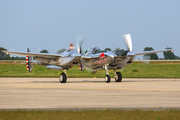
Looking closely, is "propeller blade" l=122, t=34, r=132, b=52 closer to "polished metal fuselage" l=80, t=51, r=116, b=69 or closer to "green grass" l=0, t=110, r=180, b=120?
"polished metal fuselage" l=80, t=51, r=116, b=69

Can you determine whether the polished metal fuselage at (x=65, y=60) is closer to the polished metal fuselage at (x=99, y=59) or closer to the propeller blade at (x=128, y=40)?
the polished metal fuselage at (x=99, y=59)

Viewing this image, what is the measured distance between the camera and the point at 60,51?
34.0m

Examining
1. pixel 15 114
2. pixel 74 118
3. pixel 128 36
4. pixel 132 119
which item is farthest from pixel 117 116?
pixel 128 36

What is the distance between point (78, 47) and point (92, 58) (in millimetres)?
2636

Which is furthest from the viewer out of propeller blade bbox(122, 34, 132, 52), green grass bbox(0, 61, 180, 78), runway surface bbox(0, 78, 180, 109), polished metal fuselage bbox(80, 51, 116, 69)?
green grass bbox(0, 61, 180, 78)

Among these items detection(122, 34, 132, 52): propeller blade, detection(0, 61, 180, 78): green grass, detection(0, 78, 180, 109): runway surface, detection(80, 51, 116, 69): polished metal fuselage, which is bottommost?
detection(0, 61, 180, 78): green grass

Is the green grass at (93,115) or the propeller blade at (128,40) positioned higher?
the propeller blade at (128,40)

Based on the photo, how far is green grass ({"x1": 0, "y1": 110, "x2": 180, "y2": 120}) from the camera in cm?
1012

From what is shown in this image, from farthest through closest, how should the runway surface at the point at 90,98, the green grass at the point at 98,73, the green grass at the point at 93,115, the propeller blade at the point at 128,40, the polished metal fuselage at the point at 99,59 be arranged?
the green grass at the point at 98,73 → the propeller blade at the point at 128,40 → the polished metal fuselage at the point at 99,59 → the runway surface at the point at 90,98 → the green grass at the point at 93,115

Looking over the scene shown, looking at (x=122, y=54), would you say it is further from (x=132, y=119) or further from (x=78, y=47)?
(x=132, y=119)

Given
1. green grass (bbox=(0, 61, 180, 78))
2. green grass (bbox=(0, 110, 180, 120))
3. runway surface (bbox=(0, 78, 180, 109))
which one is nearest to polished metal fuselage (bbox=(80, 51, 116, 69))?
green grass (bbox=(0, 61, 180, 78))

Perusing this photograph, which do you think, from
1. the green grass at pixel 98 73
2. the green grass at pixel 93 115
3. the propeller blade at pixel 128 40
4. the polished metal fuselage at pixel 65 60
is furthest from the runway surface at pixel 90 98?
the green grass at pixel 98 73

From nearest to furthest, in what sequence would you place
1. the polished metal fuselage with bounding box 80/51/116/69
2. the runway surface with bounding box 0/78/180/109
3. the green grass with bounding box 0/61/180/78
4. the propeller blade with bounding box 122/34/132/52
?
the runway surface with bounding box 0/78/180/109 → the polished metal fuselage with bounding box 80/51/116/69 → the propeller blade with bounding box 122/34/132/52 → the green grass with bounding box 0/61/180/78

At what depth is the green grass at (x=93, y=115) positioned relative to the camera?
33.2ft
